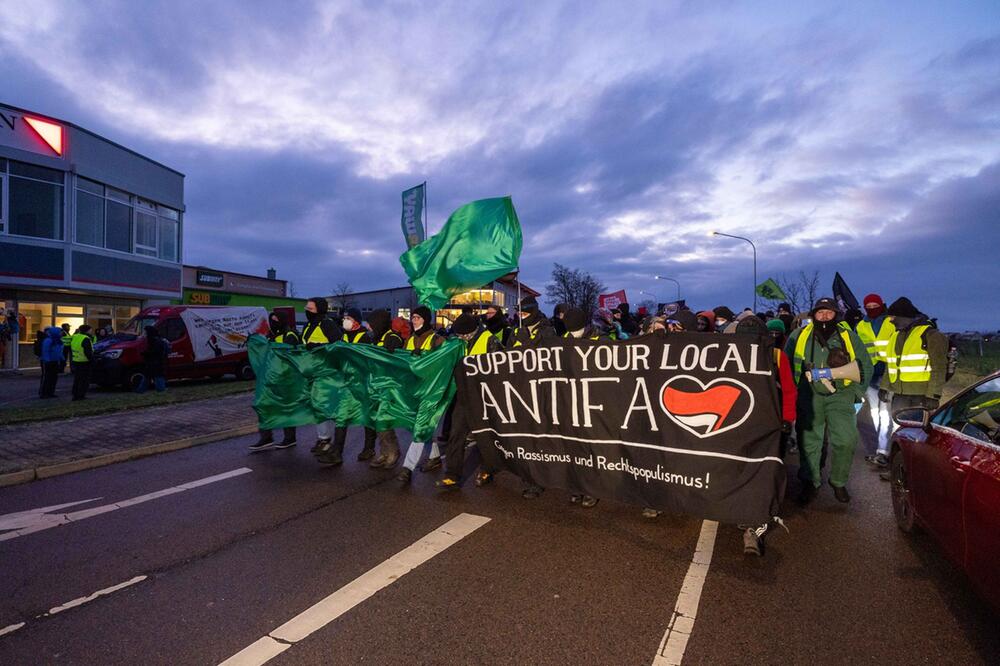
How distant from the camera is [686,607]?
3281mm

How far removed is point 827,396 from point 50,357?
608 inches

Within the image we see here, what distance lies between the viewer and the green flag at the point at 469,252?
7.07 m

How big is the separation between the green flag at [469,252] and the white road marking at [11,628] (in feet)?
15.4

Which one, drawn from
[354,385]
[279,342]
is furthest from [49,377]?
[354,385]

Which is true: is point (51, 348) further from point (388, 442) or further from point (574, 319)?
point (574, 319)

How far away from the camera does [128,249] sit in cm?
2498

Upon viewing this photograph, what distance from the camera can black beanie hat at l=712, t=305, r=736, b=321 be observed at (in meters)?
8.87

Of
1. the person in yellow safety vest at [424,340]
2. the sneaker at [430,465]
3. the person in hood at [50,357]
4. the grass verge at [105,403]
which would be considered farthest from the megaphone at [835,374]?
the person in hood at [50,357]

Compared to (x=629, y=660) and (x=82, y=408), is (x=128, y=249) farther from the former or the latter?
(x=629, y=660)

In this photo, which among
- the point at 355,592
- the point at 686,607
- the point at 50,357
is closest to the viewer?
the point at 686,607

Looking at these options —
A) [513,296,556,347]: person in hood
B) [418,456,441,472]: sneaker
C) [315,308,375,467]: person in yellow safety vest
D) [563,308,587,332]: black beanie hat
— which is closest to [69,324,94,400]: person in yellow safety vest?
[315,308,375,467]: person in yellow safety vest

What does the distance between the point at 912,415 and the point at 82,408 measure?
12.7 m

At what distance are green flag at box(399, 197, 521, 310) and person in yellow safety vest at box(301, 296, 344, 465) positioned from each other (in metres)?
1.17

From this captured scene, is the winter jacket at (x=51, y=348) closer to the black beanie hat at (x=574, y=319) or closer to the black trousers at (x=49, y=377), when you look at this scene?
the black trousers at (x=49, y=377)
